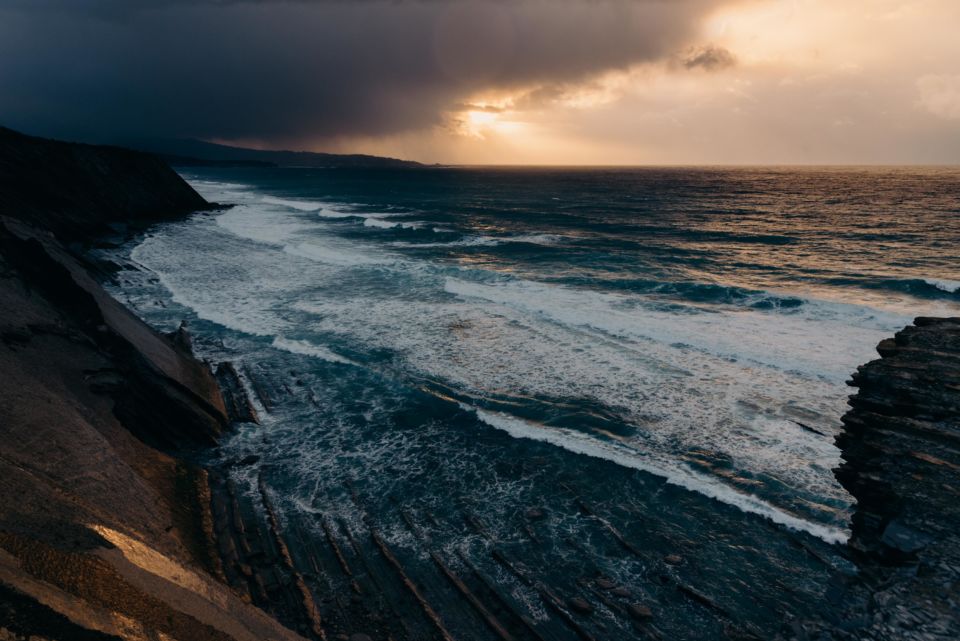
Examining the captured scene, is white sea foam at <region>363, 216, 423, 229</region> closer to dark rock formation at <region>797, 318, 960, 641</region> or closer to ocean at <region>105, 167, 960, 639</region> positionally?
ocean at <region>105, 167, 960, 639</region>

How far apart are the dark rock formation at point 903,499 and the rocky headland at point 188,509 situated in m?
0.04

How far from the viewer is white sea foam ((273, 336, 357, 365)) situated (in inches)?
815

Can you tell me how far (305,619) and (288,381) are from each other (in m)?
11.1

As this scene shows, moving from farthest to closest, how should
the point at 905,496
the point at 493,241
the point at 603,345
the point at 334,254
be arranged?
1. the point at 493,241
2. the point at 334,254
3. the point at 603,345
4. the point at 905,496

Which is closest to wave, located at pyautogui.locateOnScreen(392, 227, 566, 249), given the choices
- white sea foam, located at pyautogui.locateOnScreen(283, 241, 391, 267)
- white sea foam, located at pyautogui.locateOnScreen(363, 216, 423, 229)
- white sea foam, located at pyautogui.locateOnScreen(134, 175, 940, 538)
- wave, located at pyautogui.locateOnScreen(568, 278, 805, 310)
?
white sea foam, located at pyautogui.locateOnScreen(283, 241, 391, 267)

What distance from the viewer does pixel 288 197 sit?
10688 cm

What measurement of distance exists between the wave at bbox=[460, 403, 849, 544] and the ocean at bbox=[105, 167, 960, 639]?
0.21 feet

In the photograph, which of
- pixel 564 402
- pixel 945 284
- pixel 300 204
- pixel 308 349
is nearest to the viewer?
pixel 564 402

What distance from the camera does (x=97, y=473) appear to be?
8797 mm

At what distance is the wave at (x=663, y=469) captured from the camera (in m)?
11.4

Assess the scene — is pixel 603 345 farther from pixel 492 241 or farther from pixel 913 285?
pixel 492 241

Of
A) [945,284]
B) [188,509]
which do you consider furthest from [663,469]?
[945,284]

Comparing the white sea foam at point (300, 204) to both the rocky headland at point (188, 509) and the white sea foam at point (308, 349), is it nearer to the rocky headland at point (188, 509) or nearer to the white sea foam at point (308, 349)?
the white sea foam at point (308, 349)

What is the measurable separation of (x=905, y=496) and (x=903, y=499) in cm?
11
